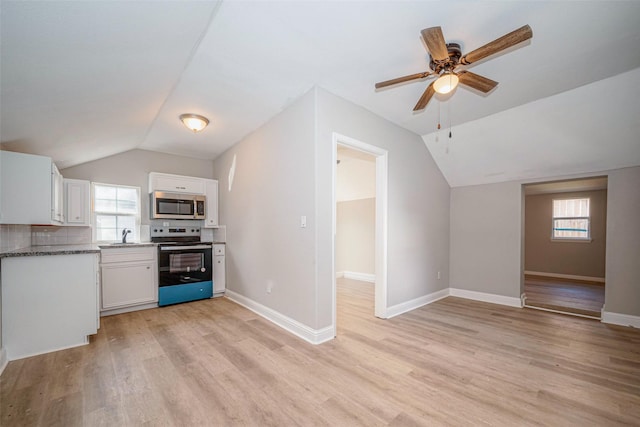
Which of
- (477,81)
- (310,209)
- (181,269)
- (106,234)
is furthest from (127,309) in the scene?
(477,81)

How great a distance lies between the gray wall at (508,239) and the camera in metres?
3.23

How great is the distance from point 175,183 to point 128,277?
62.9 inches

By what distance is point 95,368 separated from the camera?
7.20 feet

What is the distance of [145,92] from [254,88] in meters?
1.02

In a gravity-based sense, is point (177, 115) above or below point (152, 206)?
above

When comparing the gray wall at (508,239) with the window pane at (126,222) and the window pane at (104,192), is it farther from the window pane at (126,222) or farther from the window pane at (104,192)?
the window pane at (104,192)

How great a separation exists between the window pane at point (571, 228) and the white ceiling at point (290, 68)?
12.1 feet

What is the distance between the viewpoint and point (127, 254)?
3.74m

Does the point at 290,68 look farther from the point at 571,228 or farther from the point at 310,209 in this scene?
the point at 571,228

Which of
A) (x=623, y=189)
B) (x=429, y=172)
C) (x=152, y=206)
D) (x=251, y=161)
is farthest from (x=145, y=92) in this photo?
(x=623, y=189)

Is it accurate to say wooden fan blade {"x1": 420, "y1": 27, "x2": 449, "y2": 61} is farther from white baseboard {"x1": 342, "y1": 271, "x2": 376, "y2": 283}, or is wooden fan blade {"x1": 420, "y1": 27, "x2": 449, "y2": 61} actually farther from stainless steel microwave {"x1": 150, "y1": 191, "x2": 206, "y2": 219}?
white baseboard {"x1": 342, "y1": 271, "x2": 376, "y2": 283}

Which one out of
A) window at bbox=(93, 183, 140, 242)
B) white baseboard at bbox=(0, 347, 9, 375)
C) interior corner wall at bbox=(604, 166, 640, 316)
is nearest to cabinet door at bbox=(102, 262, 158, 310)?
window at bbox=(93, 183, 140, 242)

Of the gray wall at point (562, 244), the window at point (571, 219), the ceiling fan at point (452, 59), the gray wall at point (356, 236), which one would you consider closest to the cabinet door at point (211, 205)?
the gray wall at point (356, 236)

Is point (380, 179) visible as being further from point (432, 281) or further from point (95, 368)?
point (95, 368)
